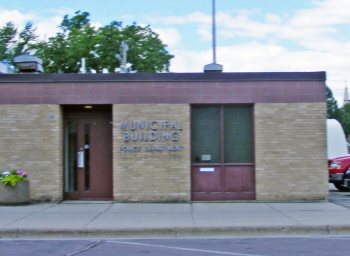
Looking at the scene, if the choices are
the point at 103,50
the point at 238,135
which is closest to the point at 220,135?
the point at 238,135

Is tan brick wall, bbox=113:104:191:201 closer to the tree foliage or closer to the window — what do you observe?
the window

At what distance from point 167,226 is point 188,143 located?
3951mm

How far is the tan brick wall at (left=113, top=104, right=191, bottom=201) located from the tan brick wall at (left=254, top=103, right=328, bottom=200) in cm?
207

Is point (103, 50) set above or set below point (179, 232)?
above

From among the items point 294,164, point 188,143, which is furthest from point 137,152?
point 294,164

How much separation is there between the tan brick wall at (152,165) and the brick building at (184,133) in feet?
0.09

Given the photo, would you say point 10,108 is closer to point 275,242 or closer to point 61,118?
point 61,118

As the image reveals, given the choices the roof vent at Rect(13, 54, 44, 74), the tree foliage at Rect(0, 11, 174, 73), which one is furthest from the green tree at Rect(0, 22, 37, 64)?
the roof vent at Rect(13, 54, 44, 74)

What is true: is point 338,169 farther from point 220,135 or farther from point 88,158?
point 88,158

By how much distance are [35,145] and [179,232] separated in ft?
18.9

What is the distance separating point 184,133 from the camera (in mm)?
12672

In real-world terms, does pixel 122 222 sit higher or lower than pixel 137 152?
lower

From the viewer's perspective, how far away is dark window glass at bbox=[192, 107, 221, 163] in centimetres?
1287

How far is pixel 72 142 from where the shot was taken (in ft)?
43.8
